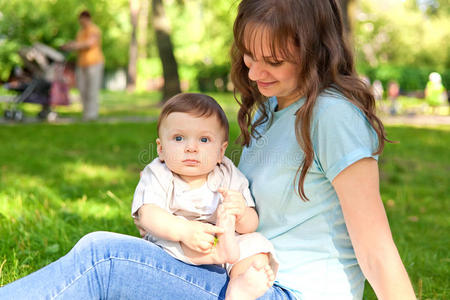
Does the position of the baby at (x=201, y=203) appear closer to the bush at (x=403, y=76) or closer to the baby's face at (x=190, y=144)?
the baby's face at (x=190, y=144)

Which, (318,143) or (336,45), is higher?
(336,45)

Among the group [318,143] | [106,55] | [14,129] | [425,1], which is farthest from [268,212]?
[425,1]

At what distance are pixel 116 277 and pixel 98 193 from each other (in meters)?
2.44

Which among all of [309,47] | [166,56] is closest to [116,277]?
[309,47]

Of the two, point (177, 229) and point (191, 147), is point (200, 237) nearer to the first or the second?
point (177, 229)

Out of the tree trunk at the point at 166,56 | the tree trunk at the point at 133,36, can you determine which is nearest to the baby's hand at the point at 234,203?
the tree trunk at the point at 166,56

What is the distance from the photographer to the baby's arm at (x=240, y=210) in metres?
1.64

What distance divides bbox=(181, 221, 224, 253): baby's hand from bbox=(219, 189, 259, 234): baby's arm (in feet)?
0.27

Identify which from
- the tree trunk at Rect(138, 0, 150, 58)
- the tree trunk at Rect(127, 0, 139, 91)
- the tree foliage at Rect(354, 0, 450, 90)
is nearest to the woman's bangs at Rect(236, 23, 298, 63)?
the tree trunk at Rect(127, 0, 139, 91)

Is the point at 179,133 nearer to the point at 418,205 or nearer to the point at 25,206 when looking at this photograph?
the point at 25,206

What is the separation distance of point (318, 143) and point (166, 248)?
594 millimetres

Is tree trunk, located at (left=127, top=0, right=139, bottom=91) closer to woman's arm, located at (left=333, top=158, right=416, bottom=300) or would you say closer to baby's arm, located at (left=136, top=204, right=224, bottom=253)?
baby's arm, located at (left=136, top=204, right=224, bottom=253)

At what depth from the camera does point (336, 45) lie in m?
1.62

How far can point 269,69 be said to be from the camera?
5.45ft
